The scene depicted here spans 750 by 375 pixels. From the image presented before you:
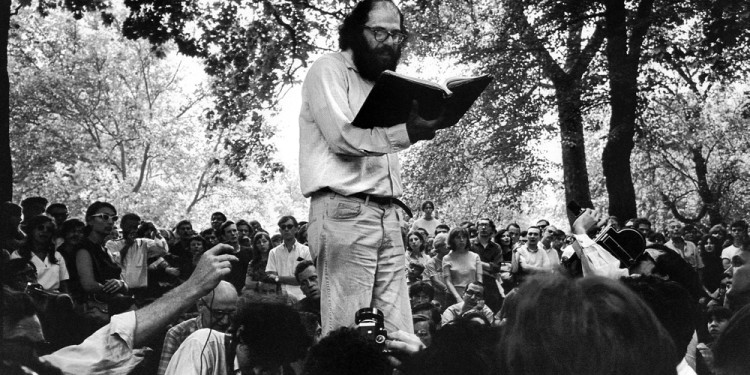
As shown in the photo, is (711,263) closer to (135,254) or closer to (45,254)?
(135,254)

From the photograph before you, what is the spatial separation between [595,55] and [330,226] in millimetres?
15093

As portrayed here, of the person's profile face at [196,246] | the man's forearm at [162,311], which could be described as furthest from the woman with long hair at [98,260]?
the man's forearm at [162,311]

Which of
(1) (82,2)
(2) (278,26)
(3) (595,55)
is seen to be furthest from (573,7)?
(1) (82,2)

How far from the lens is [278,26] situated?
15.5 meters

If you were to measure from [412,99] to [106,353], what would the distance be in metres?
1.50

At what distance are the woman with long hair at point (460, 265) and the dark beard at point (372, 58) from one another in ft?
24.4

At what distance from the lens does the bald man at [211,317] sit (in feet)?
20.5

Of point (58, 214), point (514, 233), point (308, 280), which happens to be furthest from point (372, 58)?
point (514, 233)

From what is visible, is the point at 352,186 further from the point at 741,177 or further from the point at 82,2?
the point at 741,177

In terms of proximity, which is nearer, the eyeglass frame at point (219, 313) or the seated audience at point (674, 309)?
the seated audience at point (674, 309)

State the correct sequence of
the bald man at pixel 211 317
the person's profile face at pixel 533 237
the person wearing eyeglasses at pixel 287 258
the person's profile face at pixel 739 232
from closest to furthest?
the bald man at pixel 211 317 → the person wearing eyeglasses at pixel 287 258 → the person's profile face at pixel 533 237 → the person's profile face at pixel 739 232

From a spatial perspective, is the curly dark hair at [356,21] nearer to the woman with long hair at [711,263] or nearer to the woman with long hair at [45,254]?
the woman with long hair at [45,254]

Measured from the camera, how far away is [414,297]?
10.1 metres

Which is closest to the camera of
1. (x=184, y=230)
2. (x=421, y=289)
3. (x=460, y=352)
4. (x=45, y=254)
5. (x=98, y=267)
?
(x=460, y=352)
